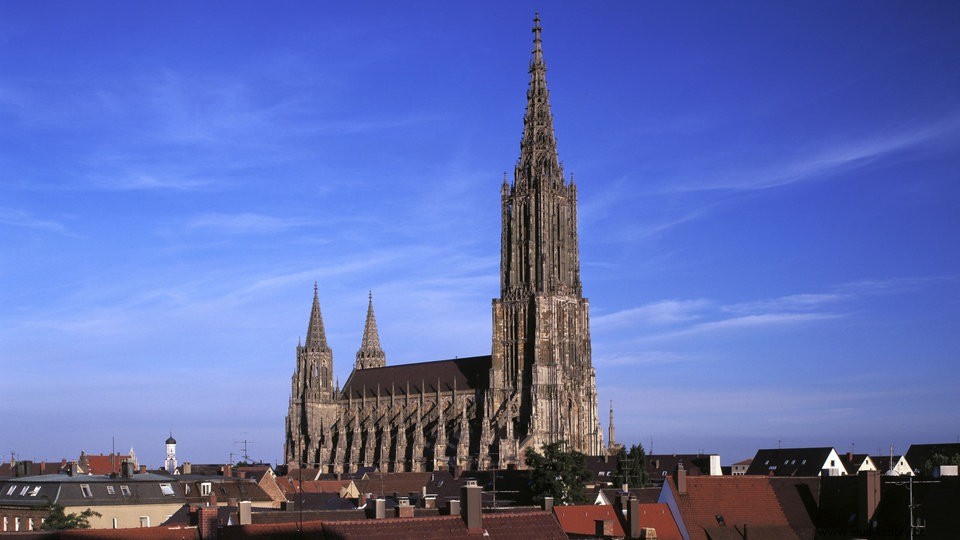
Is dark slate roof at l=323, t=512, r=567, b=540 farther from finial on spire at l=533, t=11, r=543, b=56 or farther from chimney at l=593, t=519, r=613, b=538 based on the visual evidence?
finial on spire at l=533, t=11, r=543, b=56

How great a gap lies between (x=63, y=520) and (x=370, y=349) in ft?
418

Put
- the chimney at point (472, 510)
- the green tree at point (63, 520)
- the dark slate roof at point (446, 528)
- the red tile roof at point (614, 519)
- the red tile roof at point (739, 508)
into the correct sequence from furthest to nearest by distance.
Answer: the green tree at point (63, 520) < the red tile roof at point (739, 508) < the red tile roof at point (614, 519) < the chimney at point (472, 510) < the dark slate roof at point (446, 528)

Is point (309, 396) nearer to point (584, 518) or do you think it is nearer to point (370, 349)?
point (370, 349)

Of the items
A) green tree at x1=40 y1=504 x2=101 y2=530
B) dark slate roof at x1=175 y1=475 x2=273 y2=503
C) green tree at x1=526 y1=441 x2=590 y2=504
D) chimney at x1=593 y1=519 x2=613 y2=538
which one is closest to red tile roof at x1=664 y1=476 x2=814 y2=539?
chimney at x1=593 y1=519 x2=613 y2=538

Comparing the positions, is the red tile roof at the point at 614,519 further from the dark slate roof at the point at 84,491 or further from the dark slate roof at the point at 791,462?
the dark slate roof at the point at 791,462

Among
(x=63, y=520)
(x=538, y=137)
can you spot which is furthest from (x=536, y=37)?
(x=63, y=520)

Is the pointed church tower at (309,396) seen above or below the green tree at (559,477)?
above

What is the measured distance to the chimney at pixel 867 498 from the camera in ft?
183

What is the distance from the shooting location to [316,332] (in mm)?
175875

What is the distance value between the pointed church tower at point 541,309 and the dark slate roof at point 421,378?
859 cm

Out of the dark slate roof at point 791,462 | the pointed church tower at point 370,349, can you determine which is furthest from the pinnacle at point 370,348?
the dark slate roof at point 791,462

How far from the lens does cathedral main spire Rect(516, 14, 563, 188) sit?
148 metres

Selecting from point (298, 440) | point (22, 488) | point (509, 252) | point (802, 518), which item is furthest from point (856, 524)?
point (298, 440)

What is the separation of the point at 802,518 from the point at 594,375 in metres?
84.1
